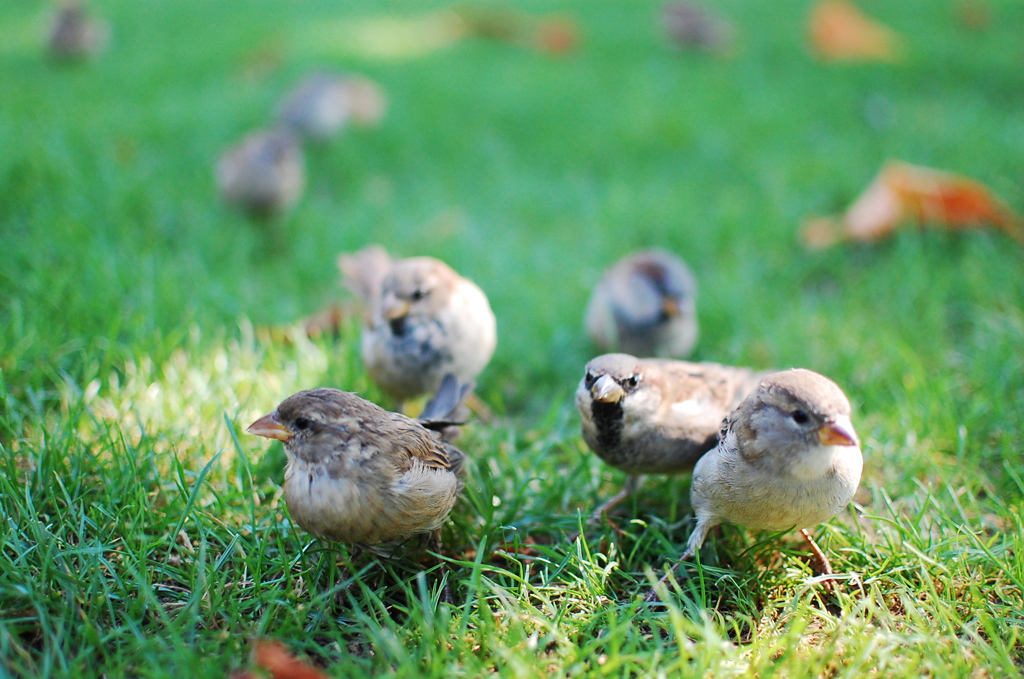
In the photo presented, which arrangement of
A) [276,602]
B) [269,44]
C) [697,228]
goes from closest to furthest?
1. [276,602]
2. [697,228]
3. [269,44]

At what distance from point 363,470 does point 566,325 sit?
96.6 inches

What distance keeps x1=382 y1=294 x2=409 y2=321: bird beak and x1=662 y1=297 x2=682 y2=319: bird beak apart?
1.55 meters

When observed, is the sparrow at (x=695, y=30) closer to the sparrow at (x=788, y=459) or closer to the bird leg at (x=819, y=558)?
the sparrow at (x=788, y=459)

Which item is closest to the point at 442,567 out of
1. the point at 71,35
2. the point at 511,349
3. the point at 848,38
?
the point at 511,349

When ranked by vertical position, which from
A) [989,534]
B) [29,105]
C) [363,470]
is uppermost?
[29,105]

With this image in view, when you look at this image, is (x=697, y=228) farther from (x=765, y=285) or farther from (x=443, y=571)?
(x=443, y=571)

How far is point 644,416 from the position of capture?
9.80ft

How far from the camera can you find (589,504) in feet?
9.98

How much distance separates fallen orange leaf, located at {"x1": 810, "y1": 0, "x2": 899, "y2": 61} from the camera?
28.6 feet

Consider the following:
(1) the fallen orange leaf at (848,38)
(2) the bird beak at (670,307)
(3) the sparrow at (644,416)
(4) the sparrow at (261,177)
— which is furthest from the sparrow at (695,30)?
(3) the sparrow at (644,416)

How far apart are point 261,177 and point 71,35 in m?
4.66

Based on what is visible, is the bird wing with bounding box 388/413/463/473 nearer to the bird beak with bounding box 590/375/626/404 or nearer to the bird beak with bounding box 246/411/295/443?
the bird beak with bounding box 246/411/295/443

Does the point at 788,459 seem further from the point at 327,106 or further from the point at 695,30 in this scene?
the point at 695,30

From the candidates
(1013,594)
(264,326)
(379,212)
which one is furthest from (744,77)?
(1013,594)
